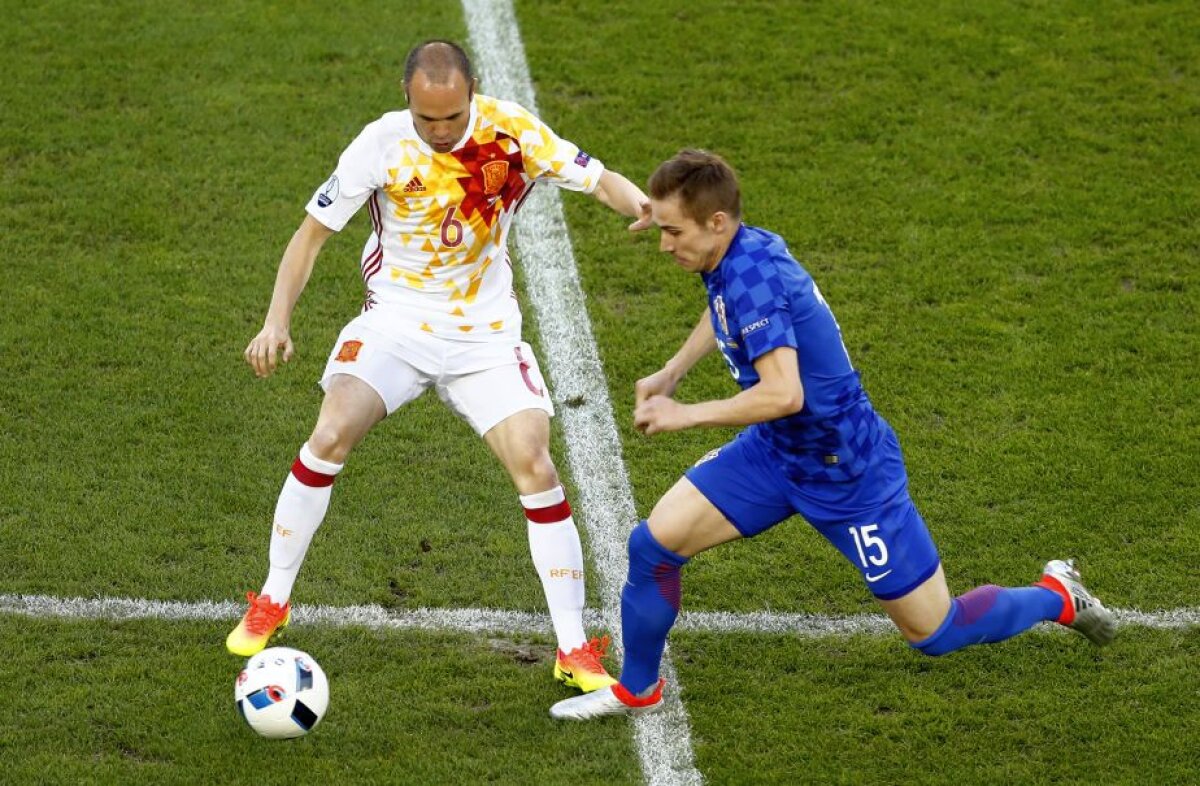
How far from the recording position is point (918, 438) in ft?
24.7

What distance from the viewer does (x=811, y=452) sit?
5.49 meters

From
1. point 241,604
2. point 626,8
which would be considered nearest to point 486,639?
point 241,604

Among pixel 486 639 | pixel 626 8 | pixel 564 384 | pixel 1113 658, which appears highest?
pixel 626 8

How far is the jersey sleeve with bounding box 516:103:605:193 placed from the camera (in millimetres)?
6203

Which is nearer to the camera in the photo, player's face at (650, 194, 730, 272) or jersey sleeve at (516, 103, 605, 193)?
player's face at (650, 194, 730, 272)

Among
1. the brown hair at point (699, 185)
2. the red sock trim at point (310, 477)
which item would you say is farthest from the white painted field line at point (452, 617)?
→ the brown hair at point (699, 185)

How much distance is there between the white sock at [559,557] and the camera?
610cm

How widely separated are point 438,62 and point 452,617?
2221 mm

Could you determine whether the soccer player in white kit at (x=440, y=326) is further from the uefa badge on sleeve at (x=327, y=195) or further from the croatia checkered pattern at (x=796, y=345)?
the croatia checkered pattern at (x=796, y=345)

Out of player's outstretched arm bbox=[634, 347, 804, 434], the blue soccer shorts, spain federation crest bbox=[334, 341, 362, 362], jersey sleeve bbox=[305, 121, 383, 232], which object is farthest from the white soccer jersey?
player's outstretched arm bbox=[634, 347, 804, 434]

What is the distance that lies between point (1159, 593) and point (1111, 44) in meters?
4.97

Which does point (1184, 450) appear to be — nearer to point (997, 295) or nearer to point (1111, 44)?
point (997, 295)

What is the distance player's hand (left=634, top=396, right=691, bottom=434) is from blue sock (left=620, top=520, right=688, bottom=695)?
2.16 ft

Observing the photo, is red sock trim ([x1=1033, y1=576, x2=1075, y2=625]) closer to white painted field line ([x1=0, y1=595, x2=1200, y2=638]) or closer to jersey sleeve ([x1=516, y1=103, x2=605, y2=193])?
white painted field line ([x1=0, y1=595, x2=1200, y2=638])
